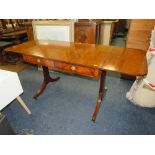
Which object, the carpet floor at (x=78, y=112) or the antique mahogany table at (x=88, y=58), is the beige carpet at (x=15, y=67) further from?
the antique mahogany table at (x=88, y=58)

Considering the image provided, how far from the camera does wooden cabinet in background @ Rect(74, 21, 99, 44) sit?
2.20 metres

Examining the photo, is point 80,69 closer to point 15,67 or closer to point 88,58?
point 88,58

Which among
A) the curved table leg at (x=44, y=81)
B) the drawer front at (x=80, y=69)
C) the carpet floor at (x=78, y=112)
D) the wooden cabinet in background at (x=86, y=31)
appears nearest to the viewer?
the drawer front at (x=80, y=69)

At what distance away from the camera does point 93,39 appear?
2295 mm

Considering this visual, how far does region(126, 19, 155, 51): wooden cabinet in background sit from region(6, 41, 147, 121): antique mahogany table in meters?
0.70

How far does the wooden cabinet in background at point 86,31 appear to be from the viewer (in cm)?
220

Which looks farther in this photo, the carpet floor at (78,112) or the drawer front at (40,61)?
the carpet floor at (78,112)

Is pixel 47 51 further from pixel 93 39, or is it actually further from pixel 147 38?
pixel 147 38

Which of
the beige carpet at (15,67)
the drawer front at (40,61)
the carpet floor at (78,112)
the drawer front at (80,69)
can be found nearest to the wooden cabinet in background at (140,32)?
the carpet floor at (78,112)

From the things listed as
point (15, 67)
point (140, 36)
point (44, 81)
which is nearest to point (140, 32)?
point (140, 36)

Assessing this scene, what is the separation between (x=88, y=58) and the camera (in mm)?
1238

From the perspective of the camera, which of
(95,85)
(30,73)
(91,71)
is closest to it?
(91,71)
